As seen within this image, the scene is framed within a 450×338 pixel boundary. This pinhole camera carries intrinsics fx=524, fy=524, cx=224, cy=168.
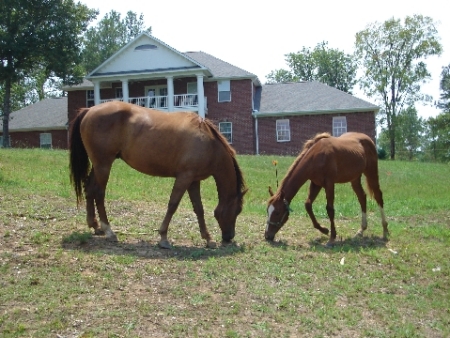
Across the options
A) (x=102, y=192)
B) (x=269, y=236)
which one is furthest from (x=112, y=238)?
(x=269, y=236)

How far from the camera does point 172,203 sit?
25.3 feet

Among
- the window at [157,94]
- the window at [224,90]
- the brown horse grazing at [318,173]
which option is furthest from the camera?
the window at [157,94]

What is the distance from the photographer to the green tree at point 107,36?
6281 cm

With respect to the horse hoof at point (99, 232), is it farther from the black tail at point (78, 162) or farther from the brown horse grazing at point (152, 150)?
the black tail at point (78, 162)

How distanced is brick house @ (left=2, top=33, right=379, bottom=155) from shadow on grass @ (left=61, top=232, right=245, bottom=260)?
87.6ft

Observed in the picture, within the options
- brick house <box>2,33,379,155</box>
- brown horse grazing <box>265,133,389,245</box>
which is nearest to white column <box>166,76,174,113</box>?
brick house <box>2,33,379,155</box>

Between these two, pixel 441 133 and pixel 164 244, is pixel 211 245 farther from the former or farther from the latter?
pixel 441 133

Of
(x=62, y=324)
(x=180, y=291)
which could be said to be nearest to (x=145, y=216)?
(x=180, y=291)

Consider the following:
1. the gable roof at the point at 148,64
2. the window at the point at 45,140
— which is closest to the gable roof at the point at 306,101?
the gable roof at the point at 148,64

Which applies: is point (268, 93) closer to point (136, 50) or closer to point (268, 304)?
point (136, 50)

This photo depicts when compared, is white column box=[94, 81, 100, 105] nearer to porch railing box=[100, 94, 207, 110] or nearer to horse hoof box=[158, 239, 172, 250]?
porch railing box=[100, 94, 207, 110]

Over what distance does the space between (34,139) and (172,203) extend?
33.2 meters

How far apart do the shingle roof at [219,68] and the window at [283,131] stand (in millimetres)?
3633

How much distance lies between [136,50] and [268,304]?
31.4 metres
